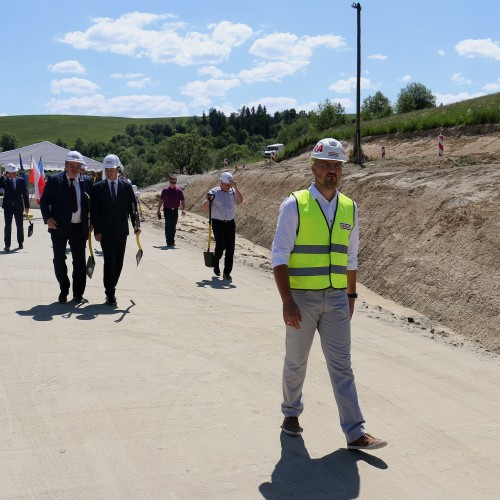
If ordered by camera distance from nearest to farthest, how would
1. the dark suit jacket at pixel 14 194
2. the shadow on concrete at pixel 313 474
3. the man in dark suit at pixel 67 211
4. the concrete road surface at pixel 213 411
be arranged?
the shadow on concrete at pixel 313 474 < the concrete road surface at pixel 213 411 < the man in dark suit at pixel 67 211 < the dark suit jacket at pixel 14 194

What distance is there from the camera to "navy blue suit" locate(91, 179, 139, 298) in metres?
10.2

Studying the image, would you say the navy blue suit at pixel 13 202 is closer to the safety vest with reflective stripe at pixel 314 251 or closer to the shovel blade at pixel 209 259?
the shovel blade at pixel 209 259

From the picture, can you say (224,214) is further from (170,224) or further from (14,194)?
(14,194)

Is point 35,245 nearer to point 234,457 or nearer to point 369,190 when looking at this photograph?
point 369,190

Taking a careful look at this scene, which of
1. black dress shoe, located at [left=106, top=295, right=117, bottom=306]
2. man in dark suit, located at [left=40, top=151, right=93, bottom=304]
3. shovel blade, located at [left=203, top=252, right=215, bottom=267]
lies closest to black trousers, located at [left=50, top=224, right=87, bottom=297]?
man in dark suit, located at [left=40, top=151, right=93, bottom=304]

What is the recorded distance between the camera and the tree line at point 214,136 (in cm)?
6028

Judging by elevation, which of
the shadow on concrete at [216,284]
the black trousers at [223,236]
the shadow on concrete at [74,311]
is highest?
the black trousers at [223,236]

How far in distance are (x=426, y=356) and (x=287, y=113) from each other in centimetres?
16526

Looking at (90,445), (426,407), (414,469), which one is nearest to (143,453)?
(90,445)

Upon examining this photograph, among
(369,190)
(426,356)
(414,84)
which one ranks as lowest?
(426,356)

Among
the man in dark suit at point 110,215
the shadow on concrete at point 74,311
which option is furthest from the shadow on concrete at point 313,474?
the man in dark suit at point 110,215

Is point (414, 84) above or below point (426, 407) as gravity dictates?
above

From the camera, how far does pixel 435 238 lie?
1363 cm

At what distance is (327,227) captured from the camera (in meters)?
5.27
